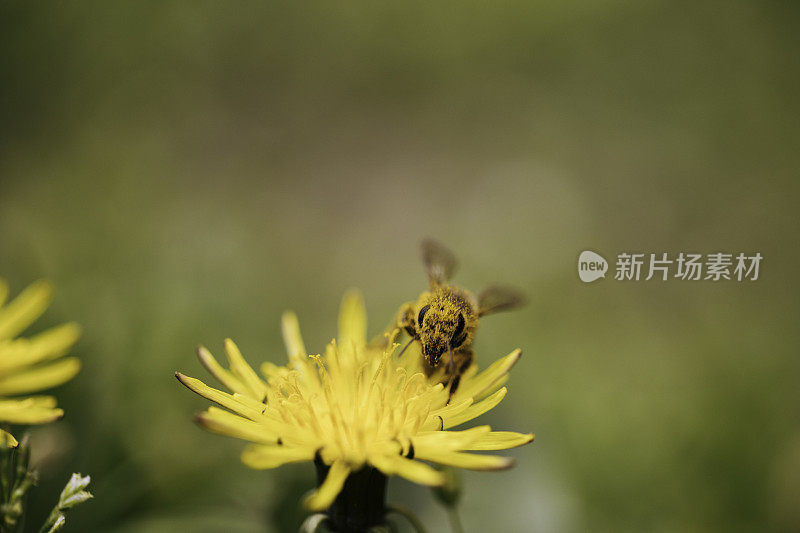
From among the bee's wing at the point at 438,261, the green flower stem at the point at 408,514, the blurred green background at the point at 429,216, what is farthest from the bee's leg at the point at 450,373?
the blurred green background at the point at 429,216

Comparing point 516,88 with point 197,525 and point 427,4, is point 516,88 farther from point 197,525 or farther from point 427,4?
point 197,525

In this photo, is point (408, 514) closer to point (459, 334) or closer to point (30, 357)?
point (459, 334)

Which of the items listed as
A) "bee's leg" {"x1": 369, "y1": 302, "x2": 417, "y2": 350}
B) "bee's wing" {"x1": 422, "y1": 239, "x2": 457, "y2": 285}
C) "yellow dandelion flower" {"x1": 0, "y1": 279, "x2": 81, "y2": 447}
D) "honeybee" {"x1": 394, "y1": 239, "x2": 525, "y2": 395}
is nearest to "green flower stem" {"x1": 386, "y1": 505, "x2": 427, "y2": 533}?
"honeybee" {"x1": 394, "y1": 239, "x2": 525, "y2": 395}

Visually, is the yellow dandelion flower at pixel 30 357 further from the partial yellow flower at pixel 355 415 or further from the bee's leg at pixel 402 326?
the bee's leg at pixel 402 326

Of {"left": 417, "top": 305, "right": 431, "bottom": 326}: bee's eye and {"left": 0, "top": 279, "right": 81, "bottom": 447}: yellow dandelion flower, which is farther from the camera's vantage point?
{"left": 0, "top": 279, "right": 81, "bottom": 447}: yellow dandelion flower

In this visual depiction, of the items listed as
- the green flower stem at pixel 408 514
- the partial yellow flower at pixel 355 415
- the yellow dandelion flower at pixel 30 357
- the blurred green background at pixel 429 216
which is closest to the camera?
the partial yellow flower at pixel 355 415

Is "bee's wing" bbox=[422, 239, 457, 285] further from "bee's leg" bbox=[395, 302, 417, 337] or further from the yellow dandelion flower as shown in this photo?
the yellow dandelion flower

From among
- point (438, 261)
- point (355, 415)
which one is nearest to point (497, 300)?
point (438, 261)
